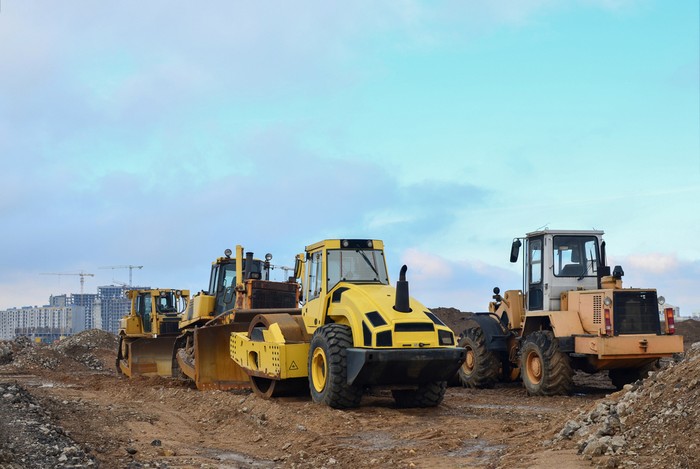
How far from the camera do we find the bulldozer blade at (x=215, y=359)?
16.6m

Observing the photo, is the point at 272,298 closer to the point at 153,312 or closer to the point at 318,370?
the point at 318,370

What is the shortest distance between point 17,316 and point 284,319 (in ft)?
623

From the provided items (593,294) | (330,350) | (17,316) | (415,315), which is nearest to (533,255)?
(593,294)

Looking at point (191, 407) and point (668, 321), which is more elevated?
point (668, 321)

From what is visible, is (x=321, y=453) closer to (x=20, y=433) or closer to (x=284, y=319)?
(x=20, y=433)

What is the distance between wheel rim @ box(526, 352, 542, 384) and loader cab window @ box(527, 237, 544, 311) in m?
1.10

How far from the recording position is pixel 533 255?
16391 millimetres

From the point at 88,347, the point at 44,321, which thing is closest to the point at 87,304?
the point at 44,321

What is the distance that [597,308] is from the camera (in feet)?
48.3

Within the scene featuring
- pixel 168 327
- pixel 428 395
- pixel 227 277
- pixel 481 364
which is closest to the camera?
pixel 428 395

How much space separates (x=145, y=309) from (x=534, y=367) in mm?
15523

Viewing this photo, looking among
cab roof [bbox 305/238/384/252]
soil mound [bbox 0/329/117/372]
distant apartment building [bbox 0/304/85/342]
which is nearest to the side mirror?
cab roof [bbox 305/238/384/252]

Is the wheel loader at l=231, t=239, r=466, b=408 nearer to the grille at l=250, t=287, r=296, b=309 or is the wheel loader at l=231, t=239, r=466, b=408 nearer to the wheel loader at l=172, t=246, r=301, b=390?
the wheel loader at l=172, t=246, r=301, b=390

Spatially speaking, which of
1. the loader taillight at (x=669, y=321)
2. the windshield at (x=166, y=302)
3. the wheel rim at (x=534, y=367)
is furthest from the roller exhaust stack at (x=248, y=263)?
the loader taillight at (x=669, y=321)
